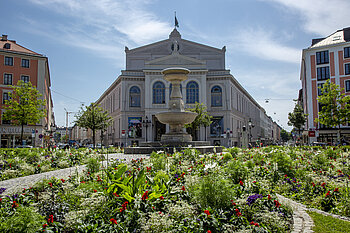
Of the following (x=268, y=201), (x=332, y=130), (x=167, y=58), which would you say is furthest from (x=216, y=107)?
(x=268, y=201)

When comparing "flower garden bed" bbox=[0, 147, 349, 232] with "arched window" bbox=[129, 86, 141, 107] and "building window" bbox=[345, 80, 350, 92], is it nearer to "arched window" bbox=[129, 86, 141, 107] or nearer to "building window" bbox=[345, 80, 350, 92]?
"building window" bbox=[345, 80, 350, 92]

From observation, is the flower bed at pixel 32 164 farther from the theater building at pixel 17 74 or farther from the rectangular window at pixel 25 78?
the rectangular window at pixel 25 78

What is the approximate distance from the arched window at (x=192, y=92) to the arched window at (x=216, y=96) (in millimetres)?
4292

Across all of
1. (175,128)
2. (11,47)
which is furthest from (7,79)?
(175,128)

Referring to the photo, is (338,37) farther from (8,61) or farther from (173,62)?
(8,61)

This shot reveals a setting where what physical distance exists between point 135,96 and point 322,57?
1385 inches

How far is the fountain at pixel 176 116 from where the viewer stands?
20.4m

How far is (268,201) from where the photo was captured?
523 cm

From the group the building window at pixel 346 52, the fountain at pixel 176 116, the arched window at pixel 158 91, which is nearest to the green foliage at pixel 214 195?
the fountain at pixel 176 116

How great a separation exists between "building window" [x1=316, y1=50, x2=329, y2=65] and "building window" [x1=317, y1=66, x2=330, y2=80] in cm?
104

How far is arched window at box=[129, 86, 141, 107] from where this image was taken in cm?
5725

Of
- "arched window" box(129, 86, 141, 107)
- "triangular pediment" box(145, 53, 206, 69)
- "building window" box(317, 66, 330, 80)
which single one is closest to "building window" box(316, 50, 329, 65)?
"building window" box(317, 66, 330, 80)

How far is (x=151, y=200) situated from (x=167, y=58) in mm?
52659

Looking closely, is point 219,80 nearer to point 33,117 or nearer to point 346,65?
point 346,65
